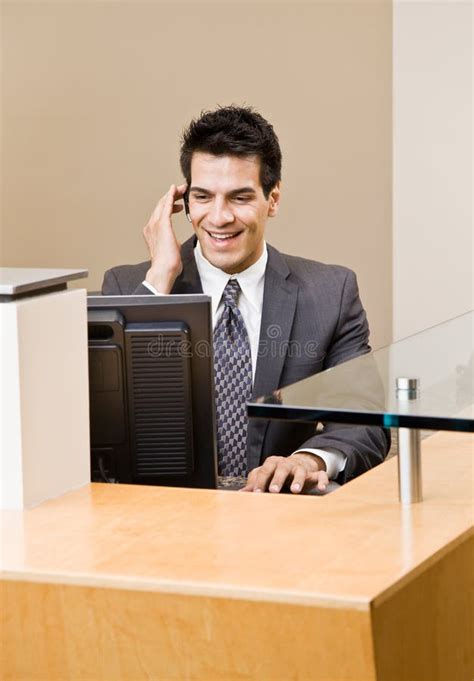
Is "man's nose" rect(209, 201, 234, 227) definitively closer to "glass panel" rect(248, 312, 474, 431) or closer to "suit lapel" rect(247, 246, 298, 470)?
"suit lapel" rect(247, 246, 298, 470)

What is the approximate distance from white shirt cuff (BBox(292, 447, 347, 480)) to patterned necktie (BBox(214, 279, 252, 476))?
418 mm

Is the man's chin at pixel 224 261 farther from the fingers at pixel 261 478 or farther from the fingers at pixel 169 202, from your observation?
the fingers at pixel 261 478

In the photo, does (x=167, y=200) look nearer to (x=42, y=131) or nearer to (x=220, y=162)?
(x=220, y=162)

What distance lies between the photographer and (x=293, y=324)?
126 inches

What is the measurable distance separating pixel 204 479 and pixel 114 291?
1.18m

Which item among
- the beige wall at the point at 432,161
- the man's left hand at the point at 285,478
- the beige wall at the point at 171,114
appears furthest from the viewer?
the beige wall at the point at 171,114

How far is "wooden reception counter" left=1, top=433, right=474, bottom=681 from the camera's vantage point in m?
1.43

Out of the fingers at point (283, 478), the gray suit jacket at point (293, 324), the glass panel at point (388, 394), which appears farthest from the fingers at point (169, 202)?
the glass panel at point (388, 394)

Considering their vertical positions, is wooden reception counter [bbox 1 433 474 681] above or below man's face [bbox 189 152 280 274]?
below

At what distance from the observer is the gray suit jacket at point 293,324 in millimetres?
3104

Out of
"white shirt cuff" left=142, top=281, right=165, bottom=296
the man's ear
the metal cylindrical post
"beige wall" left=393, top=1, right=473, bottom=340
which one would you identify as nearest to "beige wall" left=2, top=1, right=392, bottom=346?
"beige wall" left=393, top=1, right=473, bottom=340

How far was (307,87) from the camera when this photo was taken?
21.9 ft

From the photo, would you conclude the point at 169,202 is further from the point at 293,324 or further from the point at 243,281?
the point at 293,324

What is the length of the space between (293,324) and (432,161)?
3328 millimetres
